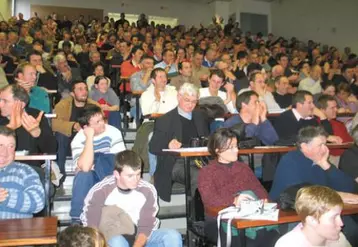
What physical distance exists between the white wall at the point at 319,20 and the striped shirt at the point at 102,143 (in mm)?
9824

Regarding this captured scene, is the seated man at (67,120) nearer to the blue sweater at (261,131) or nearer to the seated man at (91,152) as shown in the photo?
the seated man at (91,152)

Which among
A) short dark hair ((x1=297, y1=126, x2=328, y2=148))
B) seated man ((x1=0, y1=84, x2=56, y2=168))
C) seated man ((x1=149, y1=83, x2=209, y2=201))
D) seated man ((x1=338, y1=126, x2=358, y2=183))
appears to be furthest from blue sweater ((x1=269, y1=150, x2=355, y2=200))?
seated man ((x1=0, y1=84, x2=56, y2=168))

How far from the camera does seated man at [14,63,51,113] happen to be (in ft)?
14.6

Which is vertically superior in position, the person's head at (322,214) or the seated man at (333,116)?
the seated man at (333,116)

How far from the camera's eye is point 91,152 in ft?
10.6

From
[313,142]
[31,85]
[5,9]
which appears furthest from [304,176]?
[5,9]

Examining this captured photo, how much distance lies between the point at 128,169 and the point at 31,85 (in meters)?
2.34

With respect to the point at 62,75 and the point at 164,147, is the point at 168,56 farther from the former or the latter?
the point at 164,147

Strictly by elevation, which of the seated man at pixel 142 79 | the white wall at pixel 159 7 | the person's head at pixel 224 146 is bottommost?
the person's head at pixel 224 146

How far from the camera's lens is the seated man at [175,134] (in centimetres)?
363

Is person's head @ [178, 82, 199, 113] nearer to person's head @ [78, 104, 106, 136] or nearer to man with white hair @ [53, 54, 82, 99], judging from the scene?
person's head @ [78, 104, 106, 136]

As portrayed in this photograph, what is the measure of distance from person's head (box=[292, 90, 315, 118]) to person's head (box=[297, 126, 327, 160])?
1.43 metres

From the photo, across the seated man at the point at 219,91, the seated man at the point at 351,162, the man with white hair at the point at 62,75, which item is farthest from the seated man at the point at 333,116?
the man with white hair at the point at 62,75

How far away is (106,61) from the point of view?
8.35m
